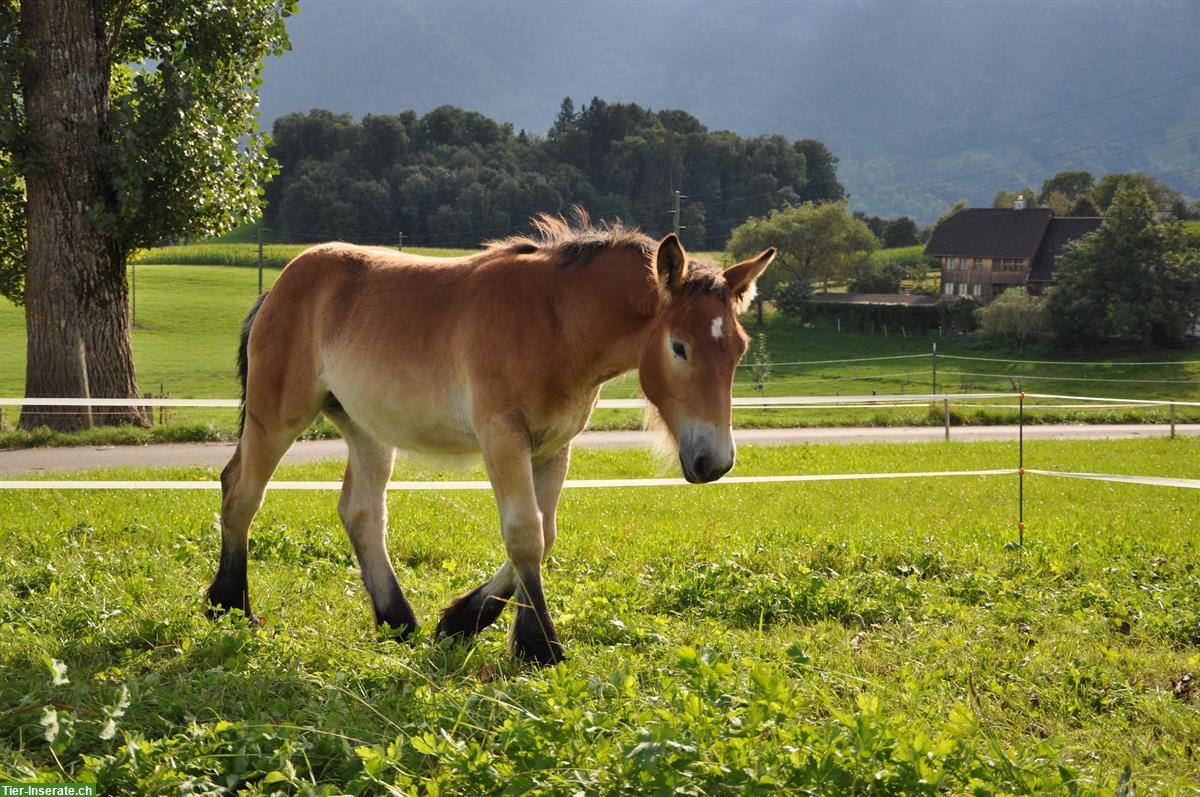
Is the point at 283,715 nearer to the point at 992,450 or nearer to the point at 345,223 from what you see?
the point at 992,450

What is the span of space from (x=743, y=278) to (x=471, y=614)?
7.62 ft

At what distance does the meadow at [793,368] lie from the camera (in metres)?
27.9

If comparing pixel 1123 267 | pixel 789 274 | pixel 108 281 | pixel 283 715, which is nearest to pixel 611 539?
pixel 283 715

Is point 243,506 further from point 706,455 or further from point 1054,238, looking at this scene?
point 1054,238

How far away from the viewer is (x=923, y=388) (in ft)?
140

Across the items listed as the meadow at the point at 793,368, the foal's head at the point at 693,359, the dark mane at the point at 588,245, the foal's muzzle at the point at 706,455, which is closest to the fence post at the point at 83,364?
the meadow at the point at 793,368

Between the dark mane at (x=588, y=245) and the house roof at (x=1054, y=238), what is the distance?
7226cm

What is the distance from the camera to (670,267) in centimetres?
477

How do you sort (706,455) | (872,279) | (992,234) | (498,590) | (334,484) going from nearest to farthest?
1. (706,455)
2. (498,590)
3. (334,484)
4. (872,279)
5. (992,234)

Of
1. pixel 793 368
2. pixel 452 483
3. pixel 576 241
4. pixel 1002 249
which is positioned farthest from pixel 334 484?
pixel 1002 249

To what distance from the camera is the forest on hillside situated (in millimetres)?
77250

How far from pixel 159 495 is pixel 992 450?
15220mm

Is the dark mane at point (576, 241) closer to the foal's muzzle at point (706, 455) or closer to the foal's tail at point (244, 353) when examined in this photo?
the foal's muzzle at point (706, 455)

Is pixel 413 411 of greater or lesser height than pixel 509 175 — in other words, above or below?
below
